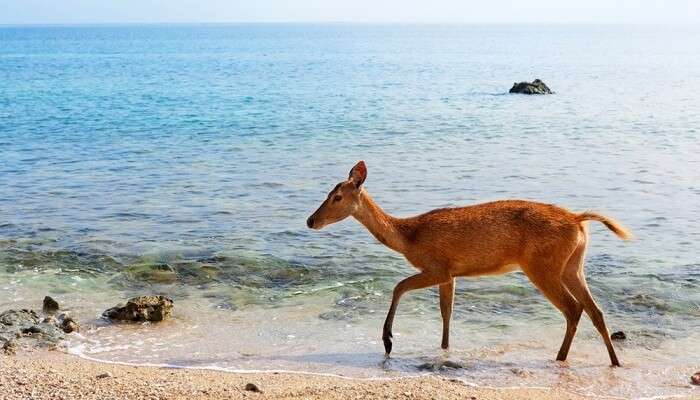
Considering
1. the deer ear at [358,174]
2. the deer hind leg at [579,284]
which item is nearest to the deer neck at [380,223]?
the deer ear at [358,174]

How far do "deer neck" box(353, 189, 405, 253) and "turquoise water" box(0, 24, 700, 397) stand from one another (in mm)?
903

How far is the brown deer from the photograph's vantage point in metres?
7.73

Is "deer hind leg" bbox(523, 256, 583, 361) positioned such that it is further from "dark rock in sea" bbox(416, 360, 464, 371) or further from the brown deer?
"dark rock in sea" bbox(416, 360, 464, 371)

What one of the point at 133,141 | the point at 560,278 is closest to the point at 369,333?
the point at 560,278

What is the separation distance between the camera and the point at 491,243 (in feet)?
25.8

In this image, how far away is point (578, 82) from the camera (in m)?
47.9

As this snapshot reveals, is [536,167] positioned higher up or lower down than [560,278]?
lower down

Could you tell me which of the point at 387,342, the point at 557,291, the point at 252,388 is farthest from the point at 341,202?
the point at 252,388

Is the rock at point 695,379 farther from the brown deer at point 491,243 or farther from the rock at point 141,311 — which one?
the rock at point 141,311

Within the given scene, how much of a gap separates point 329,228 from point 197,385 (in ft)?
21.4

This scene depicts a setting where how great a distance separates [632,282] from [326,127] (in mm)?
18290

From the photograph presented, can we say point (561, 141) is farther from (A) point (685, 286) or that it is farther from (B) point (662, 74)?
(B) point (662, 74)

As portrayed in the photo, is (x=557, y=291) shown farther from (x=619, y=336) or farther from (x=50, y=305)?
(x=50, y=305)

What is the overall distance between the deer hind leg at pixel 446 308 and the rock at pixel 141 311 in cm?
266
